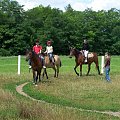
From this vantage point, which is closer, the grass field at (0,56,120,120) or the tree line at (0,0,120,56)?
the grass field at (0,56,120,120)

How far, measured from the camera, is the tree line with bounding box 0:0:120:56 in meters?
80.0

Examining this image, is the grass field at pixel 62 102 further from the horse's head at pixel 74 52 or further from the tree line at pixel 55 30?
the tree line at pixel 55 30

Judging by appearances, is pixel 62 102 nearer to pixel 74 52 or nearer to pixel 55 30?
pixel 74 52

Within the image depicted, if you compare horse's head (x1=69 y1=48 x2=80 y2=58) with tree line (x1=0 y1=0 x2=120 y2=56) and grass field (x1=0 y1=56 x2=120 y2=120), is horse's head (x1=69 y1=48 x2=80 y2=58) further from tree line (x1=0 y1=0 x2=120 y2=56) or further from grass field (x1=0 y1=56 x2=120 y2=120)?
tree line (x1=0 y1=0 x2=120 y2=56)

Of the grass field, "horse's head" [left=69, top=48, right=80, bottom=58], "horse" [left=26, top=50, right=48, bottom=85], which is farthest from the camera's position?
"horse's head" [left=69, top=48, right=80, bottom=58]

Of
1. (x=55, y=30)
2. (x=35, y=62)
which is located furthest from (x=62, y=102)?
(x=55, y=30)

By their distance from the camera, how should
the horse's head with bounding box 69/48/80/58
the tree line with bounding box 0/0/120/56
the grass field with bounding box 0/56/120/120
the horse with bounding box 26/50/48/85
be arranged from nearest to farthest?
1. the grass field with bounding box 0/56/120/120
2. the horse with bounding box 26/50/48/85
3. the horse's head with bounding box 69/48/80/58
4. the tree line with bounding box 0/0/120/56

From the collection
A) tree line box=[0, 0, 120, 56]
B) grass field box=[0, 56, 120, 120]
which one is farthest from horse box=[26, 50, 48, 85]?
tree line box=[0, 0, 120, 56]

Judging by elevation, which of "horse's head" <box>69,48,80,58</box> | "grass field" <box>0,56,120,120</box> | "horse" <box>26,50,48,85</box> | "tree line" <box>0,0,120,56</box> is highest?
"tree line" <box>0,0,120,56</box>

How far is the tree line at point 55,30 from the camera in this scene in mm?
80037

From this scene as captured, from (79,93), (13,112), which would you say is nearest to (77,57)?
(79,93)

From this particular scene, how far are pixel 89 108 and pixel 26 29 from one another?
7016 centimetres

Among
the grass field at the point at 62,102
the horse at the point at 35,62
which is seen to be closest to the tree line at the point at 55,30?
the horse at the point at 35,62

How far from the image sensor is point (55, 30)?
83562mm
